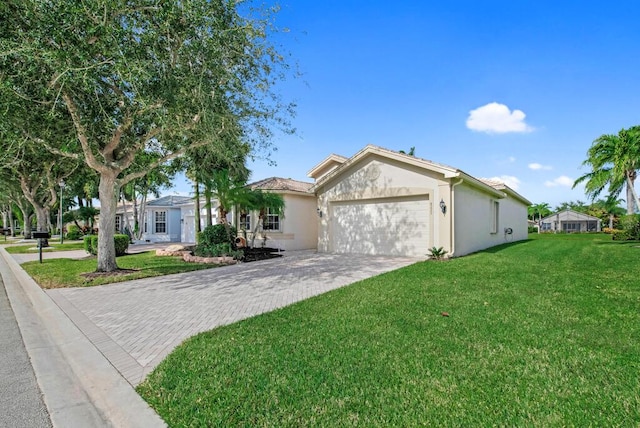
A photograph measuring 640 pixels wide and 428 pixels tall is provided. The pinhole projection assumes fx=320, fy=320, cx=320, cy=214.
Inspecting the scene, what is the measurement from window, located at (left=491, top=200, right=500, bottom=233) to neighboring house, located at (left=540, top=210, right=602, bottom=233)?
155ft

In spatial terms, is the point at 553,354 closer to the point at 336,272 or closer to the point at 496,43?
the point at 336,272

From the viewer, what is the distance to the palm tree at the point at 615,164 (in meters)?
17.3

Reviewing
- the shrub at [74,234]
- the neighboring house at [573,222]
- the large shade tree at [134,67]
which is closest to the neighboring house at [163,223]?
the shrub at [74,234]

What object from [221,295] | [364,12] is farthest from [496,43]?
[221,295]

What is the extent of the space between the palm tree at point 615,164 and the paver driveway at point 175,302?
16212 millimetres

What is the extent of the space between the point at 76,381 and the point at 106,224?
766 cm

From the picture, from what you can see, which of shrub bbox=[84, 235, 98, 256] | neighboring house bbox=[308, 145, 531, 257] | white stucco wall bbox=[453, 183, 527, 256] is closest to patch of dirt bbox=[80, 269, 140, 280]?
shrub bbox=[84, 235, 98, 256]

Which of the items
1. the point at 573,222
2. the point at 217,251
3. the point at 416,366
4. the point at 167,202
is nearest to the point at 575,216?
the point at 573,222

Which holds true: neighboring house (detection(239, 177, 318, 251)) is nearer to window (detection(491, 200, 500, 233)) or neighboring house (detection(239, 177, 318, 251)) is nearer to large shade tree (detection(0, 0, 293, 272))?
large shade tree (detection(0, 0, 293, 272))

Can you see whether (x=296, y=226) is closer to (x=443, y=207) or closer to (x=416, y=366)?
(x=443, y=207)

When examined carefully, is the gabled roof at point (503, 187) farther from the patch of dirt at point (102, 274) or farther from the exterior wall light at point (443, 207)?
the patch of dirt at point (102, 274)

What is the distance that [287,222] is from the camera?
17.3 m

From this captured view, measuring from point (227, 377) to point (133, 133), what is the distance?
10.2 m

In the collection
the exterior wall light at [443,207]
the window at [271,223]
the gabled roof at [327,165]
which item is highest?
the gabled roof at [327,165]
